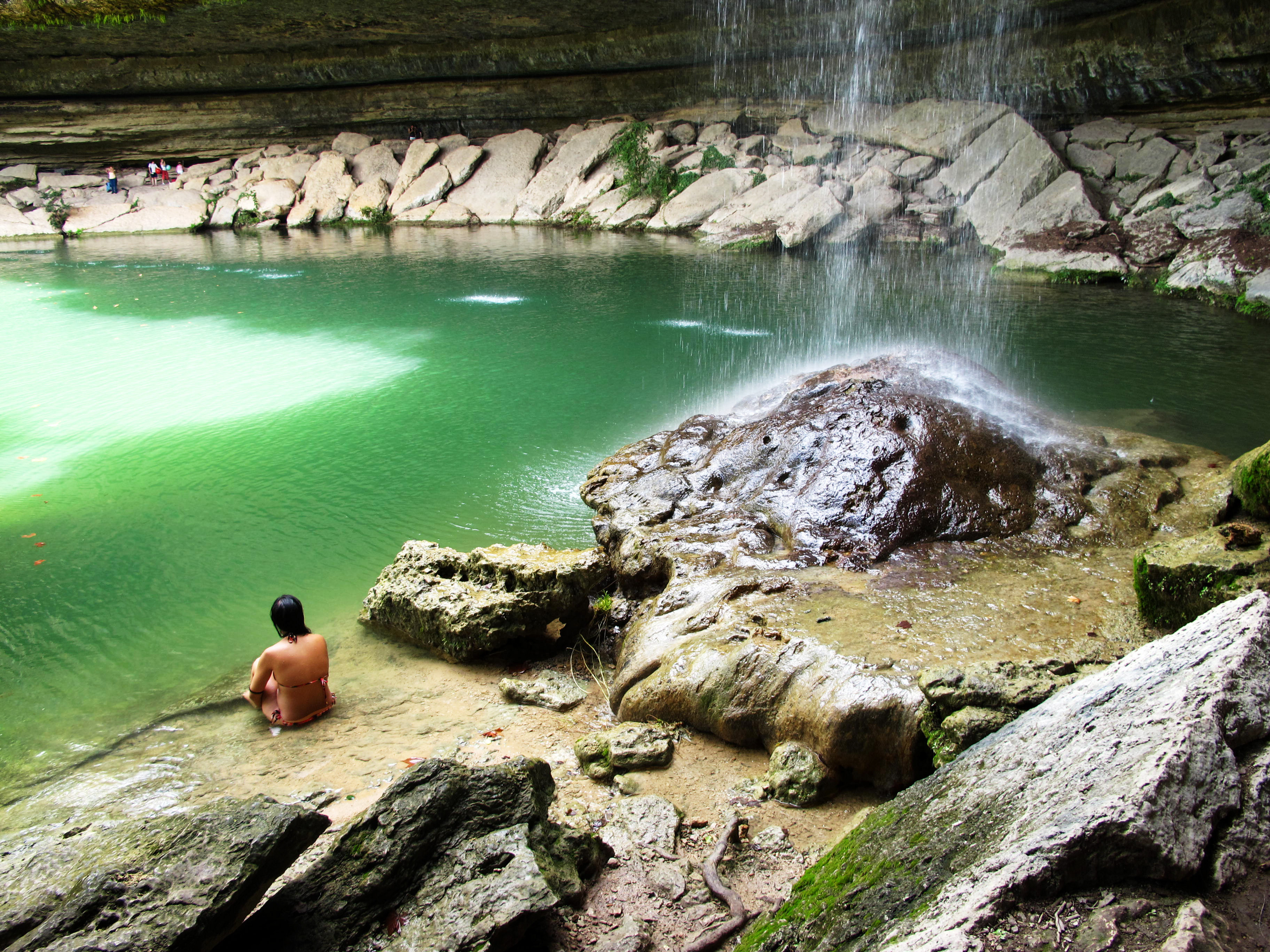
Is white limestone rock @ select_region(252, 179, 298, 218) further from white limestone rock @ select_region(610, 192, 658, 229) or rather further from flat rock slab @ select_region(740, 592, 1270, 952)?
flat rock slab @ select_region(740, 592, 1270, 952)

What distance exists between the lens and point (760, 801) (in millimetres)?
2898

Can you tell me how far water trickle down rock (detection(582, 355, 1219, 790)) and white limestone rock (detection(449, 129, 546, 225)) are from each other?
687 inches

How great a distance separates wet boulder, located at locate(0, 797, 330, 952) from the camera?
1767 mm

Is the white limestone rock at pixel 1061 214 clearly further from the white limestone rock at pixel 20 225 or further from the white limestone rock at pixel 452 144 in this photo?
the white limestone rock at pixel 20 225

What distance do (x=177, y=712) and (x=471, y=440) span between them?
12.8 feet

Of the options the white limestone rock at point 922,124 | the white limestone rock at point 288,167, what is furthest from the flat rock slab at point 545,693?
the white limestone rock at point 288,167

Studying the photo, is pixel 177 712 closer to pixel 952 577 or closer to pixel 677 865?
pixel 677 865

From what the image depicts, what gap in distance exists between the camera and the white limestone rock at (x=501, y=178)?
21.7 m

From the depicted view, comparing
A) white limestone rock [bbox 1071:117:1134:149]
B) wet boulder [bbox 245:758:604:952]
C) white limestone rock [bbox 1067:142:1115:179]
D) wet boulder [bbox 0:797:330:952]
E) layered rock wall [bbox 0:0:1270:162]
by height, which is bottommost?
wet boulder [bbox 245:758:604:952]

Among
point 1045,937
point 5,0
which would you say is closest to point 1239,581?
point 1045,937

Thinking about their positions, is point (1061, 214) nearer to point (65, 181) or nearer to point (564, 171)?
point (564, 171)

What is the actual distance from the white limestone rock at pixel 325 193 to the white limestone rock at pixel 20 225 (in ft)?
20.8

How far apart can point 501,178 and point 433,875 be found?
22394mm

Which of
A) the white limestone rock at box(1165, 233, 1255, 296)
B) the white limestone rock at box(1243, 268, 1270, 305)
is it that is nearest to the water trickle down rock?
the white limestone rock at box(1243, 268, 1270, 305)
